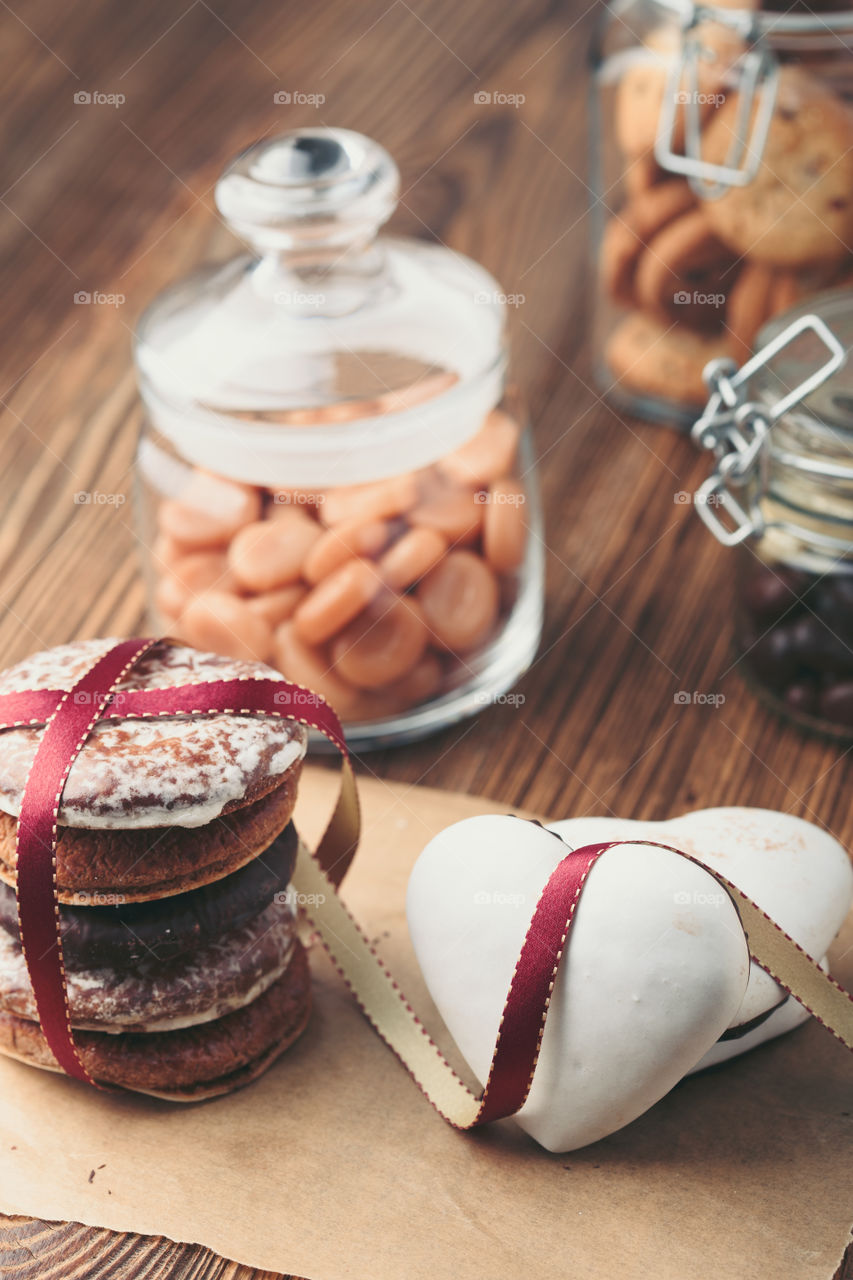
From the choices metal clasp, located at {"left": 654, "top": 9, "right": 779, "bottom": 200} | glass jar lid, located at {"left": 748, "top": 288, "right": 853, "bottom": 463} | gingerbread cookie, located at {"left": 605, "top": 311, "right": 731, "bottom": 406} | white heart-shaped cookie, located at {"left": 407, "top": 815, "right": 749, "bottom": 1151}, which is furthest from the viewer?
gingerbread cookie, located at {"left": 605, "top": 311, "right": 731, "bottom": 406}

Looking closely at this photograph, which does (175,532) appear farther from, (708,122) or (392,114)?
(392,114)

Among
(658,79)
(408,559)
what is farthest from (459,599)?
(658,79)

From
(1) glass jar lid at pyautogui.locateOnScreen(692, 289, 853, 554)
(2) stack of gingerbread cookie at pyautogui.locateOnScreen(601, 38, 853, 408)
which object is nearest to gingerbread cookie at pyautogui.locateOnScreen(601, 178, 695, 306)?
(2) stack of gingerbread cookie at pyautogui.locateOnScreen(601, 38, 853, 408)

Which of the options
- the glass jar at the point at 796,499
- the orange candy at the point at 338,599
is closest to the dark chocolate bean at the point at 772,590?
the glass jar at the point at 796,499

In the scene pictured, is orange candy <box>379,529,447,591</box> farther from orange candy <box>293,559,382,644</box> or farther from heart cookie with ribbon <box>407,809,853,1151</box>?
heart cookie with ribbon <box>407,809,853,1151</box>

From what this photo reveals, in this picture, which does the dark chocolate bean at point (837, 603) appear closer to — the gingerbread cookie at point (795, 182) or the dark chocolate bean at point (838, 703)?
the dark chocolate bean at point (838, 703)

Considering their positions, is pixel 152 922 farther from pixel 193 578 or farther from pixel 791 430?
Result: pixel 791 430
